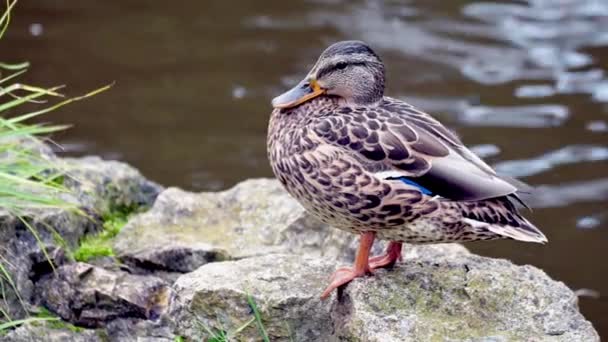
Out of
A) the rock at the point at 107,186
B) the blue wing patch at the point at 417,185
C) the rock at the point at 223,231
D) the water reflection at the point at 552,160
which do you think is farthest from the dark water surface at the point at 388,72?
the blue wing patch at the point at 417,185

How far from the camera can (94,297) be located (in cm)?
417

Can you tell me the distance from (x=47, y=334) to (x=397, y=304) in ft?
Result: 4.29

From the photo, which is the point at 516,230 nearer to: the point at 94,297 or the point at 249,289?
the point at 249,289

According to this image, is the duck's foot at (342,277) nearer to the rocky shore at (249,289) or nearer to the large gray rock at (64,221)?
the rocky shore at (249,289)

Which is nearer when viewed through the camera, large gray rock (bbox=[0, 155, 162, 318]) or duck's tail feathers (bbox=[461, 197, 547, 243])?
duck's tail feathers (bbox=[461, 197, 547, 243])

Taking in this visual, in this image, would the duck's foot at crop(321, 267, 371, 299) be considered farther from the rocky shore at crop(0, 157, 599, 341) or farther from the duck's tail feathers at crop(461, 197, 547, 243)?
the duck's tail feathers at crop(461, 197, 547, 243)

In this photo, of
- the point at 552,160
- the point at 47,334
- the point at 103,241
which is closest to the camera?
the point at 47,334

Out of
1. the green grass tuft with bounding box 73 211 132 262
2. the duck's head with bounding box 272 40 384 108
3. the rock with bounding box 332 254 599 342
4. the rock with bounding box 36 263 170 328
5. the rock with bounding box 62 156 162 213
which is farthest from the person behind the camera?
the rock with bounding box 62 156 162 213

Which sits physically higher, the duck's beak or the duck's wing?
the duck's beak

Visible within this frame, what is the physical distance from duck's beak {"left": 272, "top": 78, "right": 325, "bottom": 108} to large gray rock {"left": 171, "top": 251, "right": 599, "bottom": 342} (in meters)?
0.63

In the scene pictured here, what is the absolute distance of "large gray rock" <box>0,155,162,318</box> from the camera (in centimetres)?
419

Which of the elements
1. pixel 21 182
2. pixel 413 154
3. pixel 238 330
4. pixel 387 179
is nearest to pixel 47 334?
pixel 21 182

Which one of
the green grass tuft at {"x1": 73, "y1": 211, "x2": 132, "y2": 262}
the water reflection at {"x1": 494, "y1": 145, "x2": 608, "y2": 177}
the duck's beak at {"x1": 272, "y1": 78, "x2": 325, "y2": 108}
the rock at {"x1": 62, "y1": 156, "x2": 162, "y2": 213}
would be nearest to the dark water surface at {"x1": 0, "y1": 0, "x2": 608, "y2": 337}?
the water reflection at {"x1": 494, "y1": 145, "x2": 608, "y2": 177}

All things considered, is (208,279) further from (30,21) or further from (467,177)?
(30,21)
